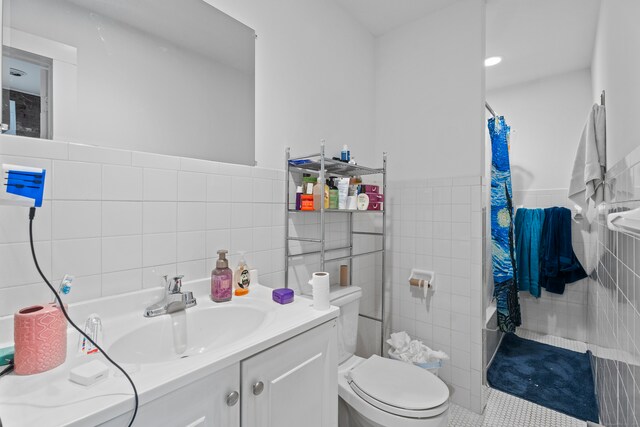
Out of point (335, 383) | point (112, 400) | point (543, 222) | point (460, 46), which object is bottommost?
point (335, 383)

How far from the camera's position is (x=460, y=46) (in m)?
1.81

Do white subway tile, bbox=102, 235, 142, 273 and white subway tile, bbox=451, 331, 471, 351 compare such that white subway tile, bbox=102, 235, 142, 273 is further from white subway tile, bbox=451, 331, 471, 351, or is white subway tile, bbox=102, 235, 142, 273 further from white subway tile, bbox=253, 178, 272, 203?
white subway tile, bbox=451, 331, 471, 351

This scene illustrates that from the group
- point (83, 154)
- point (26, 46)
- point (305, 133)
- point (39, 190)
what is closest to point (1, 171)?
point (39, 190)

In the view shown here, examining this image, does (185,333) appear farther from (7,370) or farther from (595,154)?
(595,154)

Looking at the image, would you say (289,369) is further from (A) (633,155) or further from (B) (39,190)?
(A) (633,155)

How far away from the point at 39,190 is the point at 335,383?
3.29ft

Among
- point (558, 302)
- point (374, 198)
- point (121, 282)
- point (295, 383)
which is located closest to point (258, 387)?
point (295, 383)

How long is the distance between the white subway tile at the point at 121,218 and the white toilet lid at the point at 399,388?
1118 millimetres

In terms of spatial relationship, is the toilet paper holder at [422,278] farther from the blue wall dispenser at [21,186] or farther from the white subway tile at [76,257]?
the blue wall dispenser at [21,186]

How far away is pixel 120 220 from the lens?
37.2 inches

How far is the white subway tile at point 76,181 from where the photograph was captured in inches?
32.6

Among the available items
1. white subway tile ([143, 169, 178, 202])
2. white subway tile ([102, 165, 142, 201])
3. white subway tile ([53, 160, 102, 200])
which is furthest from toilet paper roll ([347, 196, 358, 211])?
white subway tile ([53, 160, 102, 200])

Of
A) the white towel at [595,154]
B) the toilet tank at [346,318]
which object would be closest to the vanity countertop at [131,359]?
the toilet tank at [346,318]

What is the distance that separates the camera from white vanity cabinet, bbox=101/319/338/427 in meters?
0.63
